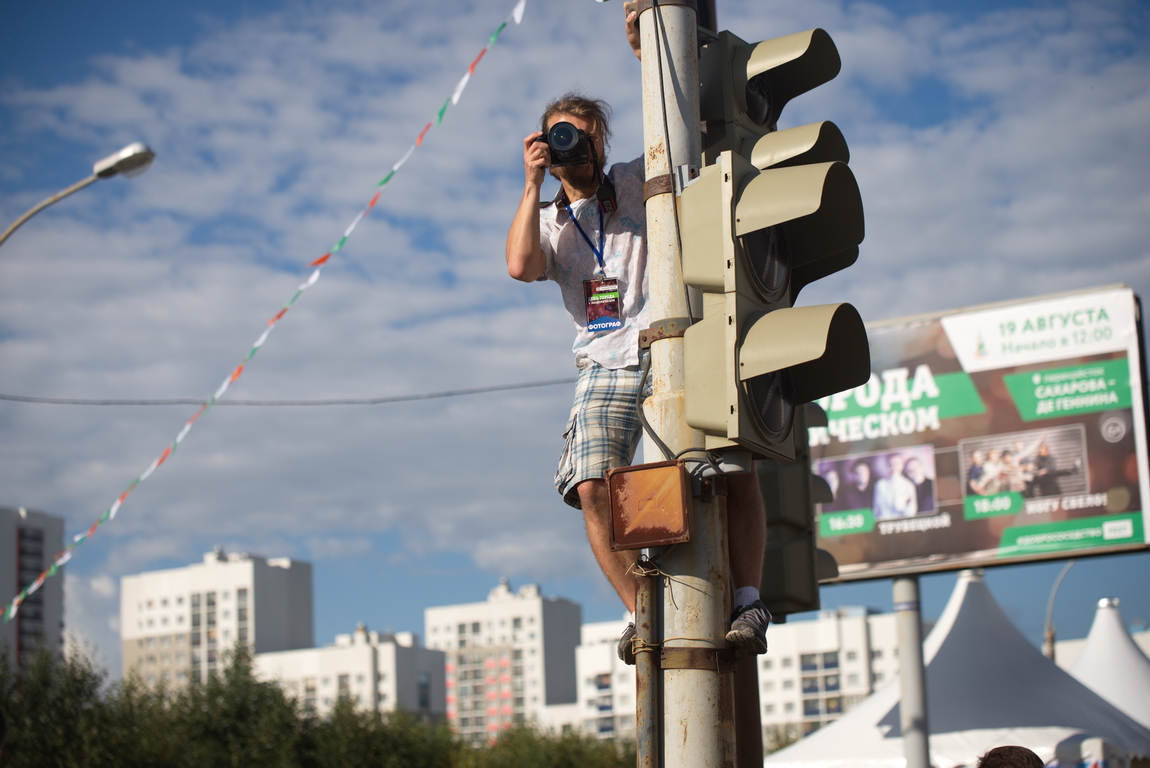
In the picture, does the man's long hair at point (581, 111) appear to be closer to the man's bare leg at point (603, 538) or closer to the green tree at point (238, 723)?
the man's bare leg at point (603, 538)

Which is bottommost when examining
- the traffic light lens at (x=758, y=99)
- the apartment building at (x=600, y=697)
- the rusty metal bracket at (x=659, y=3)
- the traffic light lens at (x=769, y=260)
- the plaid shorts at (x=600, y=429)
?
the apartment building at (x=600, y=697)

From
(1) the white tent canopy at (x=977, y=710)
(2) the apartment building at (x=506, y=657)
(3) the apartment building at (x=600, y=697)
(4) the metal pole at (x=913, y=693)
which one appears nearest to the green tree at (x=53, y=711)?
(1) the white tent canopy at (x=977, y=710)

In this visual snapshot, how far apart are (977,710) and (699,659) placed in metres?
12.6

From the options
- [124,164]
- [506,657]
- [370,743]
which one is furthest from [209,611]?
[124,164]

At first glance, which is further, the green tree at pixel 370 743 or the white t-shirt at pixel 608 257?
the green tree at pixel 370 743

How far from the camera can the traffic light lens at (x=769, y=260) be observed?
10.1 feet

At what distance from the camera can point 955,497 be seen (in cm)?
1606

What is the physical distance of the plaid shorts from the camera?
11.6 feet

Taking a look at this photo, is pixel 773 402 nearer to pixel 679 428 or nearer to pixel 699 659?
pixel 679 428

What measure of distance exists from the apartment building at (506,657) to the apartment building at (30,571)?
45.1m

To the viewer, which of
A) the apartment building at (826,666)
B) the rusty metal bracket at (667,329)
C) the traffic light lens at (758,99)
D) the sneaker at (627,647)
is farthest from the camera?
the apartment building at (826,666)

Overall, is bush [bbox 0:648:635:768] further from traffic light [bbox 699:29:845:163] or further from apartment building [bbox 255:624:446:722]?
apartment building [bbox 255:624:446:722]

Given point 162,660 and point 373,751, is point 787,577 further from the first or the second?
point 162,660

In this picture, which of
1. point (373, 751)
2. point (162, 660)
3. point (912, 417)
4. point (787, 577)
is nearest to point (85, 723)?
point (373, 751)
